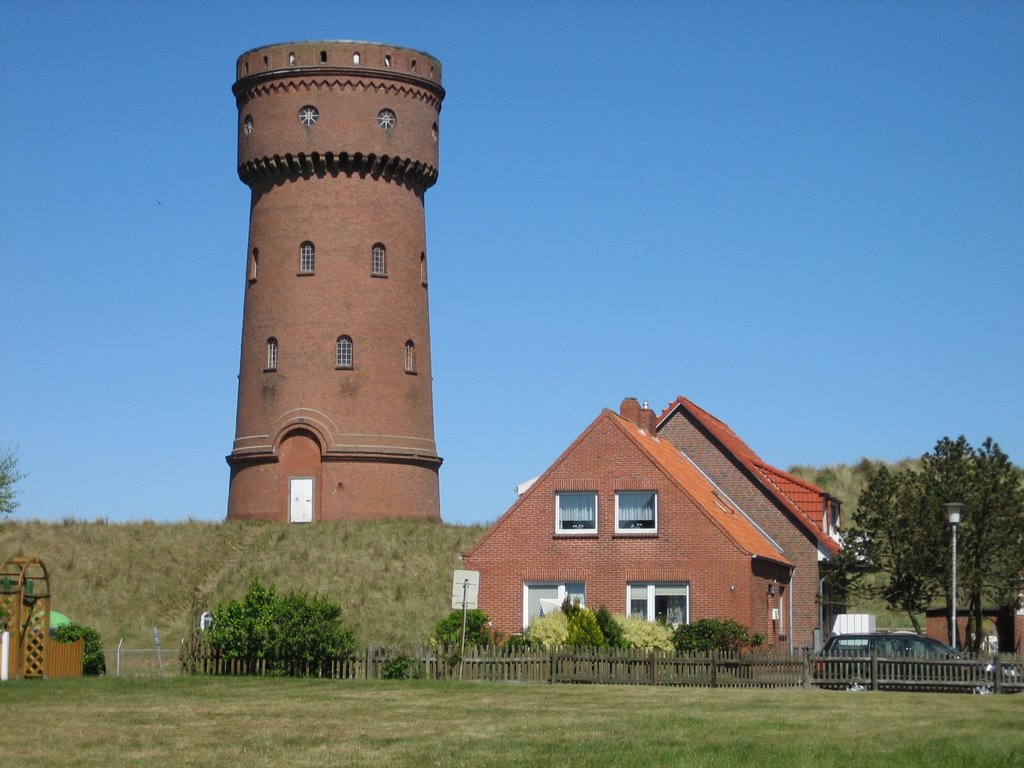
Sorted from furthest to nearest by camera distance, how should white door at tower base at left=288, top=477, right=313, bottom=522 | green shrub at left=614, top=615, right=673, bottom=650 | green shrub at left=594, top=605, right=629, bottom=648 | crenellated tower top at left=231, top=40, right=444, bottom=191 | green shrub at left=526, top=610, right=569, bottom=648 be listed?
crenellated tower top at left=231, top=40, right=444, bottom=191 < white door at tower base at left=288, top=477, right=313, bottom=522 < green shrub at left=614, top=615, right=673, bottom=650 < green shrub at left=594, top=605, right=629, bottom=648 < green shrub at left=526, top=610, right=569, bottom=648

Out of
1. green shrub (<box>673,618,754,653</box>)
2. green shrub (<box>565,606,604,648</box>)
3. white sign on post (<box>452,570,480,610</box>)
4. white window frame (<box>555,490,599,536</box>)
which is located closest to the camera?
white sign on post (<box>452,570,480,610</box>)

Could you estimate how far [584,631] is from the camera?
4162 centimetres

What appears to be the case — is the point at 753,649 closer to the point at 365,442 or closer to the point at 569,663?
the point at 569,663

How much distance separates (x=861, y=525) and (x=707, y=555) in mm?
8565

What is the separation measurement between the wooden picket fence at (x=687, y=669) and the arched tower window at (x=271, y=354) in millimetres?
28690

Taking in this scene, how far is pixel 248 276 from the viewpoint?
6912 cm

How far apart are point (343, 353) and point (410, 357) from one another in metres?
3.17

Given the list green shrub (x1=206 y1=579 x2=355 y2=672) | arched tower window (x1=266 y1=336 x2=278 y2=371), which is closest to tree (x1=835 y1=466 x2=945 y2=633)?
green shrub (x1=206 y1=579 x2=355 y2=672)

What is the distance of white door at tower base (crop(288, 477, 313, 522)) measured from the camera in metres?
66.6

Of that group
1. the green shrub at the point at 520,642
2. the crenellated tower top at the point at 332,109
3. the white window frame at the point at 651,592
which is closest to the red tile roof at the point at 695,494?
the white window frame at the point at 651,592

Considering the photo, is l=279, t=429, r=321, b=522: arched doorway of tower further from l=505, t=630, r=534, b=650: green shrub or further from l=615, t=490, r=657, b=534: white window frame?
l=505, t=630, r=534, b=650: green shrub

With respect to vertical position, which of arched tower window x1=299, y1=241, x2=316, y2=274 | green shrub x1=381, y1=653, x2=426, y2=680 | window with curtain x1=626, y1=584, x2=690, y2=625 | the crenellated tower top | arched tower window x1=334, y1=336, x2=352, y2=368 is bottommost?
green shrub x1=381, y1=653, x2=426, y2=680

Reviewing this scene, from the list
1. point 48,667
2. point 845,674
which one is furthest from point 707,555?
point 48,667

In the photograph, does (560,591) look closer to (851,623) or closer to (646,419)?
(646,419)
